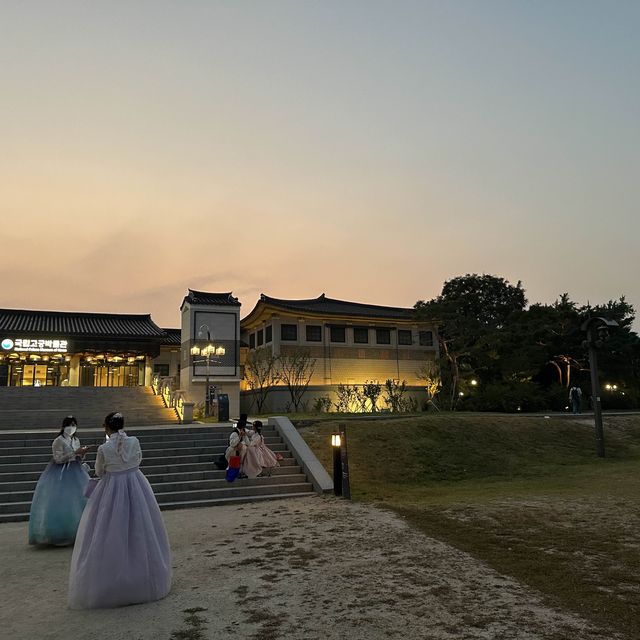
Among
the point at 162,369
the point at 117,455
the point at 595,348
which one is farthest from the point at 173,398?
the point at 117,455

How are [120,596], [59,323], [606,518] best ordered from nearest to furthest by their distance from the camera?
[120,596] < [606,518] < [59,323]

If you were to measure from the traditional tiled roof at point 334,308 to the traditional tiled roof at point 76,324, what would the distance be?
7.60 metres

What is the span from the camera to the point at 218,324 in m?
28.3

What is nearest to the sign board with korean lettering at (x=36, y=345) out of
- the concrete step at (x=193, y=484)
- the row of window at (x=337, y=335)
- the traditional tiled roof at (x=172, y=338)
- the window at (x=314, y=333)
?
the traditional tiled roof at (x=172, y=338)

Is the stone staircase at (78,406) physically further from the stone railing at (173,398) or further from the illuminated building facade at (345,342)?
the illuminated building facade at (345,342)

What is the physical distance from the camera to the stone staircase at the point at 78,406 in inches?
822

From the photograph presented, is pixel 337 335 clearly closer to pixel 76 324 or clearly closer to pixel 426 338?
pixel 426 338

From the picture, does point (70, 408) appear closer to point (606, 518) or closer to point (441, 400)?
point (441, 400)

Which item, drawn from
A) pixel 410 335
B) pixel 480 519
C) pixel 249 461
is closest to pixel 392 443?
pixel 249 461

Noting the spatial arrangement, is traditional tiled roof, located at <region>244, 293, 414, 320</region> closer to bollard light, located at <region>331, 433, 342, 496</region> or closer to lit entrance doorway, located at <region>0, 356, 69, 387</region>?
lit entrance doorway, located at <region>0, 356, 69, 387</region>

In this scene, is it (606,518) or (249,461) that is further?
(249,461)

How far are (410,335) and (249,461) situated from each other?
81.0 ft

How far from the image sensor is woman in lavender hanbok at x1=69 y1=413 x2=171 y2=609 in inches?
185

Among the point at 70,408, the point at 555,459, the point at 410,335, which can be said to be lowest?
the point at 555,459
